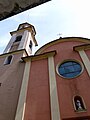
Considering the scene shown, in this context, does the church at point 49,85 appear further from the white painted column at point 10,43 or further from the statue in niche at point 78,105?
the white painted column at point 10,43

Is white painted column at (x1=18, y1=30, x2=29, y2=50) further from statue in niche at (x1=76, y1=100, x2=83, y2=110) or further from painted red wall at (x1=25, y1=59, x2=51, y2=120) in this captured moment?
statue in niche at (x1=76, y1=100, x2=83, y2=110)

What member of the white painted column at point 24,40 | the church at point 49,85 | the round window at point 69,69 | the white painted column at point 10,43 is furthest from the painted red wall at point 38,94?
the white painted column at point 10,43

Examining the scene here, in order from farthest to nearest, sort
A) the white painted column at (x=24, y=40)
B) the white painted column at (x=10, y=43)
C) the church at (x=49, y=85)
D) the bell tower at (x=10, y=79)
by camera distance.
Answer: the white painted column at (x=10, y=43), the white painted column at (x=24, y=40), the bell tower at (x=10, y=79), the church at (x=49, y=85)

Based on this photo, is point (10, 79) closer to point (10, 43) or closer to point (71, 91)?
point (71, 91)

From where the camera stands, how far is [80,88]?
7840mm

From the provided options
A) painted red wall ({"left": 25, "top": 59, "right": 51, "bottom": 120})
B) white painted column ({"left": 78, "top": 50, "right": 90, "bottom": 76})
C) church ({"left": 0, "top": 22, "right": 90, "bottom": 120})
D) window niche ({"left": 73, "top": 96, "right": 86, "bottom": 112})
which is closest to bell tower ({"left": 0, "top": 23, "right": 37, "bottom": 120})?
church ({"left": 0, "top": 22, "right": 90, "bottom": 120})

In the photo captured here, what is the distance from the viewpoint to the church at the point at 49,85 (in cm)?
699

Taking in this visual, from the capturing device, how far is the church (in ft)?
22.9

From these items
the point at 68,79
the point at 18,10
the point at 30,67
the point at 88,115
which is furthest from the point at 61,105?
the point at 18,10

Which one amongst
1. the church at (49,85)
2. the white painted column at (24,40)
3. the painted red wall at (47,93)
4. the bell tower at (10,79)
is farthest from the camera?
the white painted column at (24,40)

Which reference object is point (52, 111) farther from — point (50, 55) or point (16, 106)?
point (50, 55)

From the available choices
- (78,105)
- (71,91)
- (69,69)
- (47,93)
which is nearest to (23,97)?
(47,93)

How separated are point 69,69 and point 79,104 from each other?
332 centimetres

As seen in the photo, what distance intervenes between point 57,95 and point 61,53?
14.8 feet
